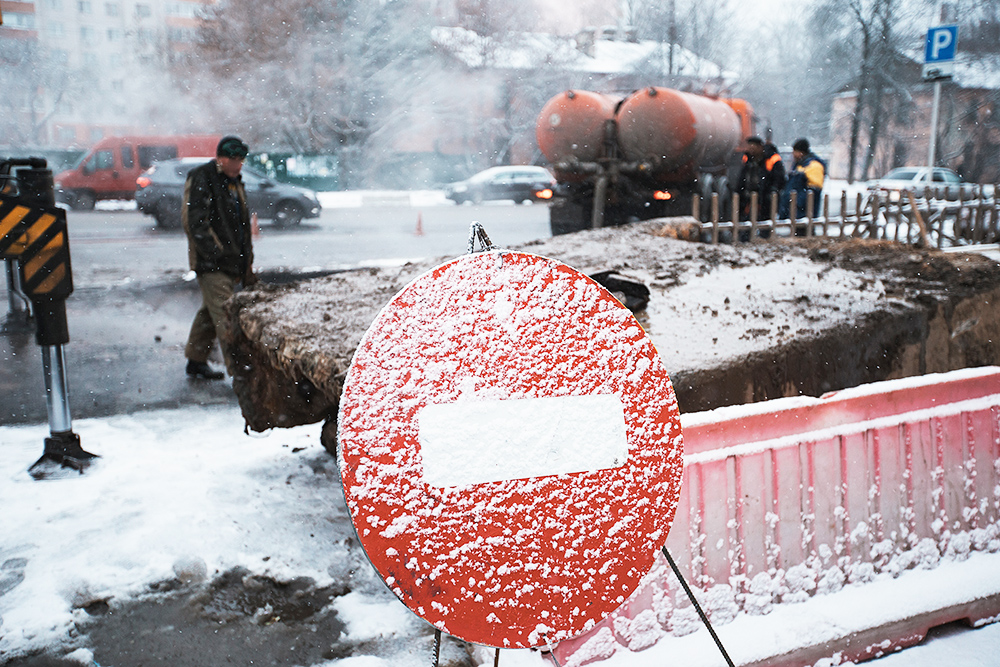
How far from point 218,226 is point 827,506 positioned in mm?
4036

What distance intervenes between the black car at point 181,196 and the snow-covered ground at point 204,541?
35.4 ft

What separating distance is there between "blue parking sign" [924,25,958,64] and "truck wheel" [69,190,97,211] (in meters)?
16.8

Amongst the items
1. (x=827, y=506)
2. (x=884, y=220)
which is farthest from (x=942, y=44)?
(x=827, y=506)

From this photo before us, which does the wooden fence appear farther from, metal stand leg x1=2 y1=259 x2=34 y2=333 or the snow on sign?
the snow on sign

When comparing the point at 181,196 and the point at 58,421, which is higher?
the point at 181,196

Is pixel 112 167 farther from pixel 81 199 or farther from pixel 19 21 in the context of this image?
pixel 19 21

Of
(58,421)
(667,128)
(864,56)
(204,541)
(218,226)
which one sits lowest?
(204,541)

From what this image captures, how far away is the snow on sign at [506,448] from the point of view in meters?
1.34

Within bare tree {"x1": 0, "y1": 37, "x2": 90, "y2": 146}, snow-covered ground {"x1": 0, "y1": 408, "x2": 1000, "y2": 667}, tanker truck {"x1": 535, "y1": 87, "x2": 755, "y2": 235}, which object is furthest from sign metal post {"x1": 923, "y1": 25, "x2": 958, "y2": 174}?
bare tree {"x1": 0, "y1": 37, "x2": 90, "y2": 146}

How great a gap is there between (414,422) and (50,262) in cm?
301

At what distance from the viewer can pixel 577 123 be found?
993 centimetres

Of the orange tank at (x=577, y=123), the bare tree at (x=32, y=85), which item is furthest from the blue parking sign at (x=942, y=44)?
the bare tree at (x=32, y=85)

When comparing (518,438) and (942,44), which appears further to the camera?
(942,44)

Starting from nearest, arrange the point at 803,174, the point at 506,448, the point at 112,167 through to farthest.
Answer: the point at 506,448, the point at 803,174, the point at 112,167
